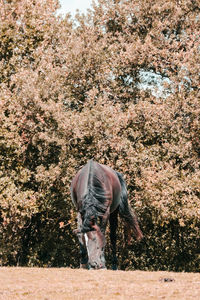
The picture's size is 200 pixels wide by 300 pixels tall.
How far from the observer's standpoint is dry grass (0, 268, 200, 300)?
311 inches

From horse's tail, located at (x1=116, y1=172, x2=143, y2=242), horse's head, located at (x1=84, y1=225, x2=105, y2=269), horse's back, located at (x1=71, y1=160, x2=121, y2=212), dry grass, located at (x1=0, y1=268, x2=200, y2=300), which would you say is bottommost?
dry grass, located at (x1=0, y1=268, x2=200, y2=300)

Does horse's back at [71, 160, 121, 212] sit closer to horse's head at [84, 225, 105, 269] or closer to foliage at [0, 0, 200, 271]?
horse's head at [84, 225, 105, 269]


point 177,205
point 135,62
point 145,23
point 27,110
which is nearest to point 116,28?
point 145,23

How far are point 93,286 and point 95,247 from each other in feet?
6.42

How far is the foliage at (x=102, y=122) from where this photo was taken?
20.3m

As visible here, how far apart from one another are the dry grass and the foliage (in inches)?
357

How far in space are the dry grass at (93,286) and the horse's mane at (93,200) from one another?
145 centimetres

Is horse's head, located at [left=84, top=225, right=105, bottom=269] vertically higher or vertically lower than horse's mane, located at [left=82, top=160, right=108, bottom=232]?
lower

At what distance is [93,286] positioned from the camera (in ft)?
28.7

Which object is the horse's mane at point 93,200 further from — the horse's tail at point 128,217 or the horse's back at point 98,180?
the horse's tail at point 128,217

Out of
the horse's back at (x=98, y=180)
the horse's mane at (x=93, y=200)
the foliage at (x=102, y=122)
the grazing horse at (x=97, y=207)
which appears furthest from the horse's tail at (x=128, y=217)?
the foliage at (x=102, y=122)

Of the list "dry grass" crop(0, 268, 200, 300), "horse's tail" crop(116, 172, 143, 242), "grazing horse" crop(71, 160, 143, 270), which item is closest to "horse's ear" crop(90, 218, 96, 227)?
"grazing horse" crop(71, 160, 143, 270)

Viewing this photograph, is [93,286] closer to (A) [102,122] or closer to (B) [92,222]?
(B) [92,222]

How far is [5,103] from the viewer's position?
2125cm
